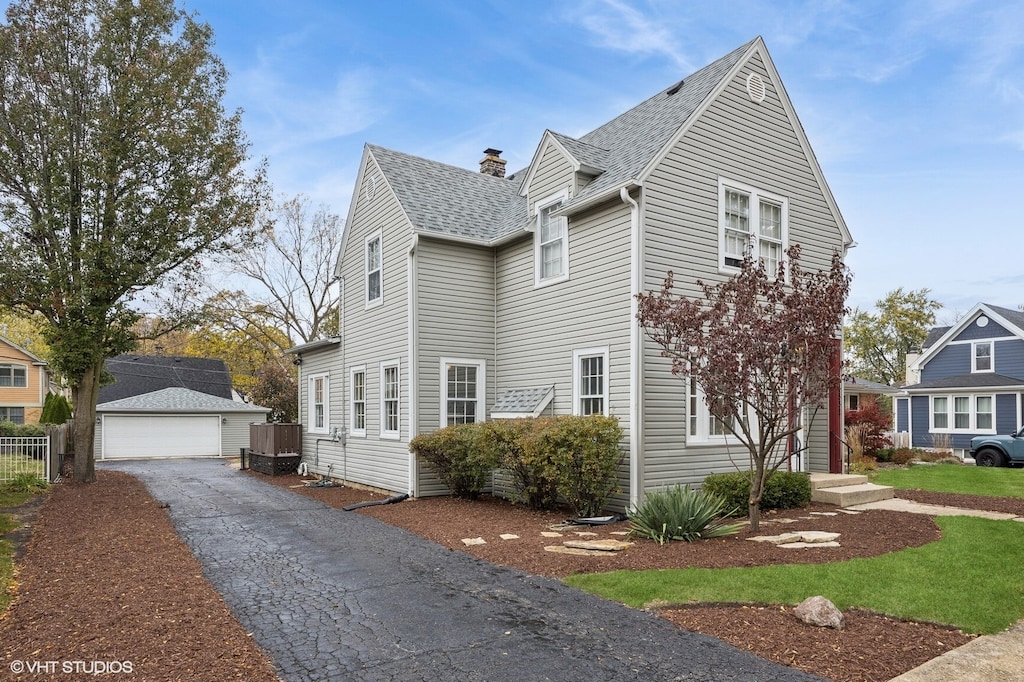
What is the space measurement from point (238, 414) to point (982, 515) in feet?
95.7

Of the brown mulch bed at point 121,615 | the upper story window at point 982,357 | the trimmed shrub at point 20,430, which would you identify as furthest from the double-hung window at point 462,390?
the upper story window at point 982,357

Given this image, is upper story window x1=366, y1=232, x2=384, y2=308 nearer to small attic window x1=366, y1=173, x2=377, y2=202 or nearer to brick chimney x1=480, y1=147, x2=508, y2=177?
small attic window x1=366, y1=173, x2=377, y2=202

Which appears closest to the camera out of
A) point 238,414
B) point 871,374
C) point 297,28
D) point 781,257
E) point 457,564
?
point 457,564

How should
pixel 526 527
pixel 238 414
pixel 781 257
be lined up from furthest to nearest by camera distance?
pixel 238 414, pixel 781 257, pixel 526 527

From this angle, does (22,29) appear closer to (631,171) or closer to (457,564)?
(631,171)

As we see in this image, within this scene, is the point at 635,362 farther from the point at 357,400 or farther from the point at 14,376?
the point at 14,376

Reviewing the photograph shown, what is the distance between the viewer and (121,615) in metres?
5.82

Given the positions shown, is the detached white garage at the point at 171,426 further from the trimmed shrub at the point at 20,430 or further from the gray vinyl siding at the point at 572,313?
the gray vinyl siding at the point at 572,313

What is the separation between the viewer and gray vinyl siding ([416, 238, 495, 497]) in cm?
1364

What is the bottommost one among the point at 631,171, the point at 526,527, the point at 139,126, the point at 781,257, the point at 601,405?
the point at 526,527

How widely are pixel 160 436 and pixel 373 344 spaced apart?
19.2 meters

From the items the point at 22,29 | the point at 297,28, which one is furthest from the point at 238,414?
the point at 297,28

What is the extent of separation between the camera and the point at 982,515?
34.4 feet

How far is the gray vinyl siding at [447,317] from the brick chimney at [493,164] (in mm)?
6070
